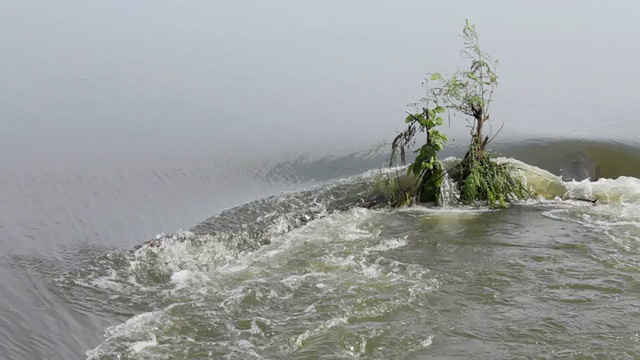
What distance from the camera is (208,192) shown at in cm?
926

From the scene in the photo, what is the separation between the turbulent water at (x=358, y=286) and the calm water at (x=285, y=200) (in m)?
0.03

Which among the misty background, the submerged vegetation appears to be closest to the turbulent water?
the submerged vegetation

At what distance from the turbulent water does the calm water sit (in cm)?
3

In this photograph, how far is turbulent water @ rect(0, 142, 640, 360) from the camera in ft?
18.0

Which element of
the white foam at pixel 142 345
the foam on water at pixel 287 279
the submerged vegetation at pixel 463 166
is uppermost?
the submerged vegetation at pixel 463 166

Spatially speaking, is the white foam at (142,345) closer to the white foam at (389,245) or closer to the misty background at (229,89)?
the misty background at (229,89)

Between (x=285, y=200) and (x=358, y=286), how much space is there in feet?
8.71

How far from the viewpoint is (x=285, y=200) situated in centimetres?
881

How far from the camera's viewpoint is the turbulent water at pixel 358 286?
548 cm

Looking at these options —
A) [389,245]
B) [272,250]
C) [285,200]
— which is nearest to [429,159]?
[389,245]

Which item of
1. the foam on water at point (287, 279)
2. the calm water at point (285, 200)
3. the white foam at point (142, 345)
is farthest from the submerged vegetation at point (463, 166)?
the white foam at point (142, 345)

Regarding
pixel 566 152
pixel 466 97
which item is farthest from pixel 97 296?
pixel 566 152

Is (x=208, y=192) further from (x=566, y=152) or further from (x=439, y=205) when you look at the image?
(x=566, y=152)

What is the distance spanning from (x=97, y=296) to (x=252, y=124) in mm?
5648
